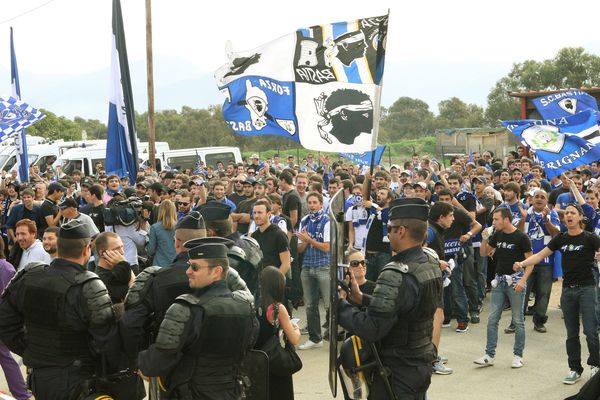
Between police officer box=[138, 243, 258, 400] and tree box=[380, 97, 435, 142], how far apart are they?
67902 millimetres

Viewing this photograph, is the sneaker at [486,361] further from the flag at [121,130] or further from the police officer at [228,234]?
the flag at [121,130]

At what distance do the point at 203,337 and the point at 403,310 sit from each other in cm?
134

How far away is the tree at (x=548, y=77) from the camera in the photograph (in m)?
55.5

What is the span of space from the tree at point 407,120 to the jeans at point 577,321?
210 ft

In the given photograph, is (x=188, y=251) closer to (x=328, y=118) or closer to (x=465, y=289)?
(x=328, y=118)

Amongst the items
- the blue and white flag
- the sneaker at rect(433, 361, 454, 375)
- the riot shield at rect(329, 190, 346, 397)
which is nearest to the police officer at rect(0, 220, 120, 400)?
the riot shield at rect(329, 190, 346, 397)

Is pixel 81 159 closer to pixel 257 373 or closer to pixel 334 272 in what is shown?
pixel 257 373

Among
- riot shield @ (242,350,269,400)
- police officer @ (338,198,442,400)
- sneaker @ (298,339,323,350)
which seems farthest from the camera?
sneaker @ (298,339,323,350)

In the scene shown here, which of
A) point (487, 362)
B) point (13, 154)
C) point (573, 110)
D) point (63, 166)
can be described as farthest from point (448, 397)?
point (13, 154)

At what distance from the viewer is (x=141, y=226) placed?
11516 millimetres

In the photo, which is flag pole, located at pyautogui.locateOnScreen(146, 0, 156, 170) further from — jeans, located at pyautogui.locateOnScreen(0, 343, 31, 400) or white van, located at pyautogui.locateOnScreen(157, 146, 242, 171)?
jeans, located at pyautogui.locateOnScreen(0, 343, 31, 400)

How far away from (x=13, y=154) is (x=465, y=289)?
2272 centimetres

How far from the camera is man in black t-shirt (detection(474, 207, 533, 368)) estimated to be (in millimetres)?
9312

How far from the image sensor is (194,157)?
28656mm
